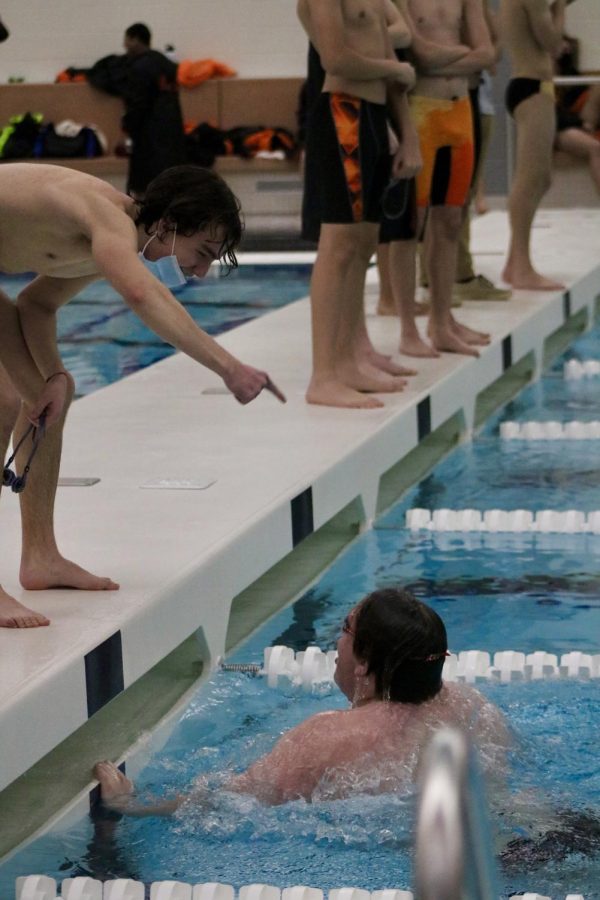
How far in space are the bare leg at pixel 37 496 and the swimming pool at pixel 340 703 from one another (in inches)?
17.2

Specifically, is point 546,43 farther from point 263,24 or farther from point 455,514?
point 263,24

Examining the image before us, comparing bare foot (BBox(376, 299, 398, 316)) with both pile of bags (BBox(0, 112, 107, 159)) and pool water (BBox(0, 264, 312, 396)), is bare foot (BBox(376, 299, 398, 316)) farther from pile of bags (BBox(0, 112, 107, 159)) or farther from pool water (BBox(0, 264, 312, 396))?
pile of bags (BBox(0, 112, 107, 159))

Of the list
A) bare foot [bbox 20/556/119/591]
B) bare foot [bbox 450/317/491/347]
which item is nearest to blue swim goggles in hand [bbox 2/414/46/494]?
bare foot [bbox 20/556/119/591]

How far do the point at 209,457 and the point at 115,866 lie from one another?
2157mm

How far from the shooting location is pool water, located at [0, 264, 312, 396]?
851cm

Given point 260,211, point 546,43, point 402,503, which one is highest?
point 546,43

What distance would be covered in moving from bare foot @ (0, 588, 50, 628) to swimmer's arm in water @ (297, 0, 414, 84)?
8.74 feet

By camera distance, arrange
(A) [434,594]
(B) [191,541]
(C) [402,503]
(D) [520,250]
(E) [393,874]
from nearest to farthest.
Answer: (E) [393,874] < (B) [191,541] < (A) [434,594] < (C) [402,503] < (D) [520,250]

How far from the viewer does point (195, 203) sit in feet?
9.42

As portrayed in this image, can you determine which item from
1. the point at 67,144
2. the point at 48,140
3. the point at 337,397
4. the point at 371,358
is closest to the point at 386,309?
the point at 371,358

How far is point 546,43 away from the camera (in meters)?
7.86

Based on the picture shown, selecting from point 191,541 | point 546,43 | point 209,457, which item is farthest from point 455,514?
point 546,43

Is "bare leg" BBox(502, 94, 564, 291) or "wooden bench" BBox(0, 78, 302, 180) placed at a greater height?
"bare leg" BBox(502, 94, 564, 291)

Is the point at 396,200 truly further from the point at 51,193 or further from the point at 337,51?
the point at 51,193
